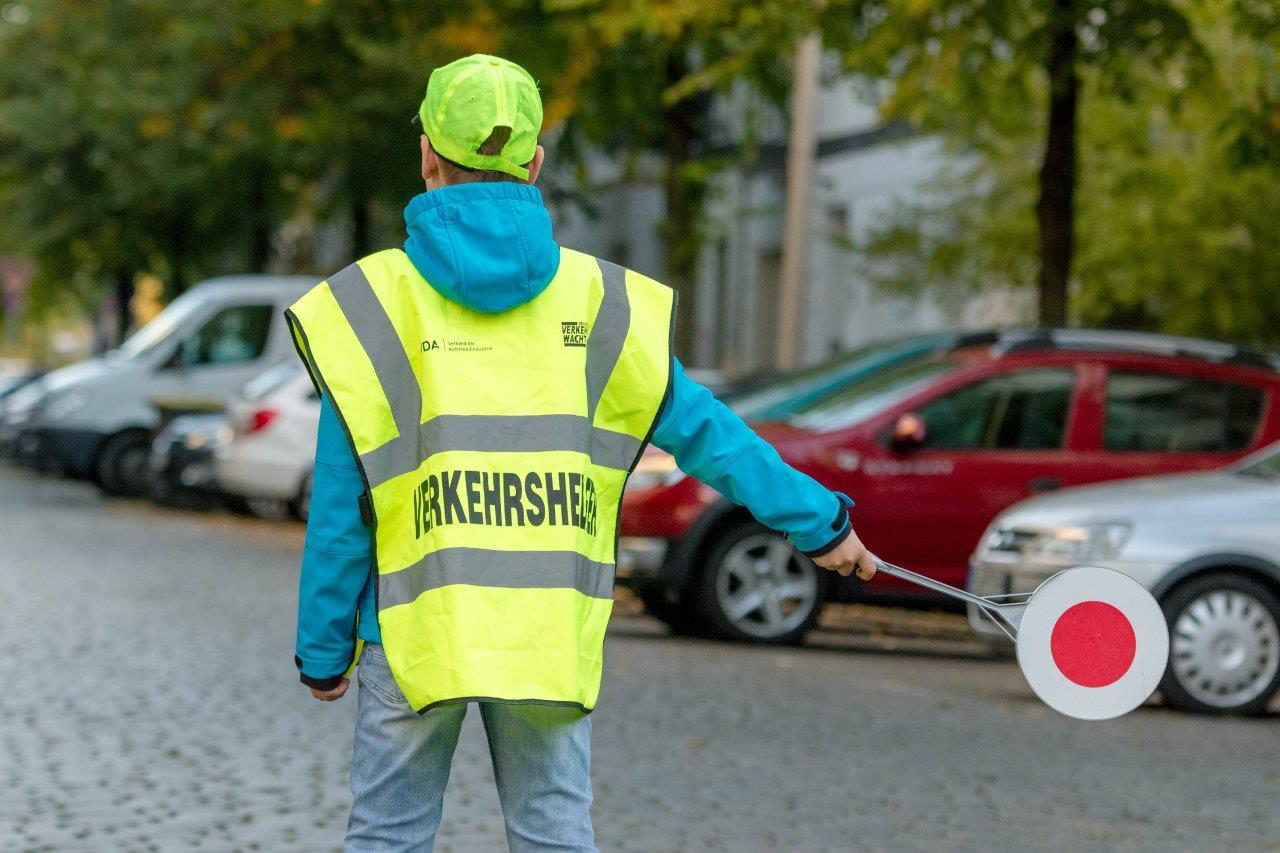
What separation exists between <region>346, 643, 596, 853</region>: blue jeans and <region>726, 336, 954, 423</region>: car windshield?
8.80m

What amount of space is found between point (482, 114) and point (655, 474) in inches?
327

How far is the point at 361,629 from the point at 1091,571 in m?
1.20

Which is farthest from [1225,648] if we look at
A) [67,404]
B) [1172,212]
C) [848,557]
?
[67,404]

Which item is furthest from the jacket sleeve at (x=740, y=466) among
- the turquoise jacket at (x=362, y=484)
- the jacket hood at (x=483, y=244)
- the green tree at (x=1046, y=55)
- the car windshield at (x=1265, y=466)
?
the green tree at (x=1046, y=55)

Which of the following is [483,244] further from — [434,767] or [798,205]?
[798,205]

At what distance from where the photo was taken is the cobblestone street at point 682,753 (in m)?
6.50

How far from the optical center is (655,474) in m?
11.7

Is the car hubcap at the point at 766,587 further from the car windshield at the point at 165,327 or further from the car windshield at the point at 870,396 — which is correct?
the car windshield at the point at 165,327

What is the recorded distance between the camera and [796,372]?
13.6 meters

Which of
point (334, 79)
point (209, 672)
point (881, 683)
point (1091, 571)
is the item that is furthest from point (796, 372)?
point (334, 79)

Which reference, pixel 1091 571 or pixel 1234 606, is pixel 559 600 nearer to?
pixel 1091 571

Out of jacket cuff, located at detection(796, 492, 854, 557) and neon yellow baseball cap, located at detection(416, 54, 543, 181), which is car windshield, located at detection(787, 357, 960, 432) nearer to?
jacket cuff, located at detection(796, 492, 854, 557)

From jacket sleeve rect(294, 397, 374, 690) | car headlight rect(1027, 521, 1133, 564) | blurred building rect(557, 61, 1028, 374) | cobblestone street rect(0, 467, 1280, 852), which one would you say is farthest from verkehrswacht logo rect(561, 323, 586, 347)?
blurred building rect(557, 61, 1028, 374)

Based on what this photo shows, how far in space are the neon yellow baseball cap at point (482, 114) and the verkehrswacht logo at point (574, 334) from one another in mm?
256
